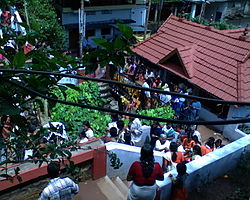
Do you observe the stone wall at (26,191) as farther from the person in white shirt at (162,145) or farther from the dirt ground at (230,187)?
the person in white shirt at (162,145)

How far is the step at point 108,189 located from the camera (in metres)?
6.24

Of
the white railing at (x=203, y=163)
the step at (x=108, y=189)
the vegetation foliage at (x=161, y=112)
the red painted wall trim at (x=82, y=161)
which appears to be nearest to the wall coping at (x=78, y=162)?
the red painted wall trim at (x=82, y=161)

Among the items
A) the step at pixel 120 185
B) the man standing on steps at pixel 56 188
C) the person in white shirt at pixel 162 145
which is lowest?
the step at pixel 120 185

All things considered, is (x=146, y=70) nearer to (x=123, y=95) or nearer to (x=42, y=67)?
(x=123, y=95)

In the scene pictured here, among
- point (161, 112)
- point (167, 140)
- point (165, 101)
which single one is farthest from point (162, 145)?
point (165, 101)

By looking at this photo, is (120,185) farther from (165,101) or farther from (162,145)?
(165,101)

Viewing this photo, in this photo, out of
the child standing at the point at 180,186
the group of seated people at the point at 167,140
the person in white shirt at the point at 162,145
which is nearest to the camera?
the child standing at the point at 180,186

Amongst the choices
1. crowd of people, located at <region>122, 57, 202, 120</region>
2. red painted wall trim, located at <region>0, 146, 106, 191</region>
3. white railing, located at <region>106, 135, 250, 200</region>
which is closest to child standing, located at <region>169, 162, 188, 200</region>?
white railing, located at <region>106, 135, 250, 200</region>

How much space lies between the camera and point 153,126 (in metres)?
8.66

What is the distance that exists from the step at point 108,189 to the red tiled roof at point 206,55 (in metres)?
5.26

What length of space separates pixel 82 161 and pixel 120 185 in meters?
1.52

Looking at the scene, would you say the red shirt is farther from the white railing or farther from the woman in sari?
the white railing

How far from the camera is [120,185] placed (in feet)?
23.4

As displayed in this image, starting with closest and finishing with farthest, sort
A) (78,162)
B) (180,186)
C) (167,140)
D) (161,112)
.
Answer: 1. (180,186)
2. (78,162)
3. (167,140)
4. (161,112)
